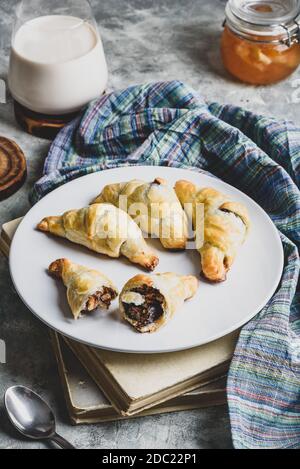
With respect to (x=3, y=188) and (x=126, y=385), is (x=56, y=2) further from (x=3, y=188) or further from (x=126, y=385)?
(x=126, y=385)

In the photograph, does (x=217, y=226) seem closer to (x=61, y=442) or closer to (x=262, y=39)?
(x=61, y=442)

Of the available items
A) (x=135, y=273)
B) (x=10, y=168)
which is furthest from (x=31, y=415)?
(x=10, y=168)

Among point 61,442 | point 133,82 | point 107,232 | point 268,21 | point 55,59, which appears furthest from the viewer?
point 133,82

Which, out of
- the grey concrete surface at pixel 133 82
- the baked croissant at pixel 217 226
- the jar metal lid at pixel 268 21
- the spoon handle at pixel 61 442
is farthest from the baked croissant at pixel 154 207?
the jar metal lid at pixel 268 21

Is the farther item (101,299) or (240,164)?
(240,164)

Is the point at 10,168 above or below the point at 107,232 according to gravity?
below

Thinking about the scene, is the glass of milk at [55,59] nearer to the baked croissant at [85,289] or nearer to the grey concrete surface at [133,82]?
the grey concrete surface at [133,82]

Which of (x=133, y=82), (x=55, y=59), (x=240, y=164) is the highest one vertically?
(x=55, y=59)
